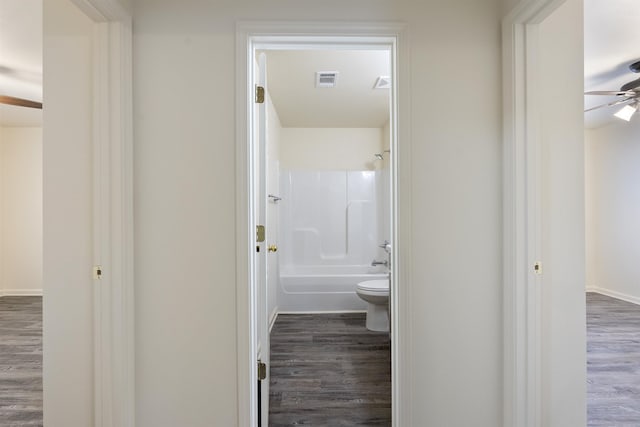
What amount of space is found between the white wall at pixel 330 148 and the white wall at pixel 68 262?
3243mm

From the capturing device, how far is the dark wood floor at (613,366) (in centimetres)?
203

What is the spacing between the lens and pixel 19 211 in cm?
494

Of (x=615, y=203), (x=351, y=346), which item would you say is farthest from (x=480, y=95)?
(x=615, y=203)

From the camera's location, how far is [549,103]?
5.08 feet

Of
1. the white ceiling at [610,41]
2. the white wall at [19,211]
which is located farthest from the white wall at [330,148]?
the white wall at [19,211]

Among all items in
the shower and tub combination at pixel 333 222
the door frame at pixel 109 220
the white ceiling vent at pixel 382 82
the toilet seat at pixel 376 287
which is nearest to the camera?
the door frame at pixel 109 220

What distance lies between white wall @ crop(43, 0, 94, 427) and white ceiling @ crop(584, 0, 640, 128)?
2.78 meters

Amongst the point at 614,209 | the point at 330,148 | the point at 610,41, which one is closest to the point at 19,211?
the point at 330,148

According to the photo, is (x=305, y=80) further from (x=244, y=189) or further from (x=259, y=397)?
(x=259, y=397)

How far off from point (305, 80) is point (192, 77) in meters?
1.57

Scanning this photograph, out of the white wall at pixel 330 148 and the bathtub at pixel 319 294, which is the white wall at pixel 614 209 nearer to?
the white wall at pixel 330 148

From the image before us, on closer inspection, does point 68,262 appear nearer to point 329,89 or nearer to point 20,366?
point 20,366

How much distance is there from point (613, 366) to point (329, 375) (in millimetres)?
2188

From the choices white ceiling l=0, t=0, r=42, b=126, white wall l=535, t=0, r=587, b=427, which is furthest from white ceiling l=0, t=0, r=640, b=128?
white wall l=535, t=0, r=587, b=427
